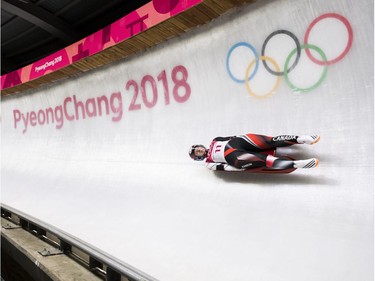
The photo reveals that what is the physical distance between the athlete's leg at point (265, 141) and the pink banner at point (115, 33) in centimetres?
102

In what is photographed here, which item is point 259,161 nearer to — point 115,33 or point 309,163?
point 309,163

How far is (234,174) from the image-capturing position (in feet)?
6.70

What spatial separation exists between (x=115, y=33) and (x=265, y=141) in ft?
6.09

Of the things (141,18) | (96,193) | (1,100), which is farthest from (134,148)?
(1,100)

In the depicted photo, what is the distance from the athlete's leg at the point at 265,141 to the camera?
1581 millimetres

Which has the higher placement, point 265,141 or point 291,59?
point 291,59

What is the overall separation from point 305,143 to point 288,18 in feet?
2.70

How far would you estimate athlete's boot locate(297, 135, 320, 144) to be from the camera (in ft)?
5.10

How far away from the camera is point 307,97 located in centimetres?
172

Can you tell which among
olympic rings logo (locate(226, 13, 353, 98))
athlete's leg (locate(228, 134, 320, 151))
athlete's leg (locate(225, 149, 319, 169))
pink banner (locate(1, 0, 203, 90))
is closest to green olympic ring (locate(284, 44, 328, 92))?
olympic rings logo (locate(226, 13, 353, 98))

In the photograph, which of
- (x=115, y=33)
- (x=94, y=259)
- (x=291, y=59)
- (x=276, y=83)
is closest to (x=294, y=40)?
(x=291, y=59)

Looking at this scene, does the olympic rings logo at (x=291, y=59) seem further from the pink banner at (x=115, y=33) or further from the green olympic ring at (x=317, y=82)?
the pink banner at (x=115, y=33)

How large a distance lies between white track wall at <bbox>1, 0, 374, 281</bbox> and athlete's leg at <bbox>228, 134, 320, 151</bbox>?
13 centimetres

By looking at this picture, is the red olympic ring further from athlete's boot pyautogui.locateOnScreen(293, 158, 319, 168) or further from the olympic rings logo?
athlete's boot pyautogui.locateOnScreen(293, 158, 319, 168)
